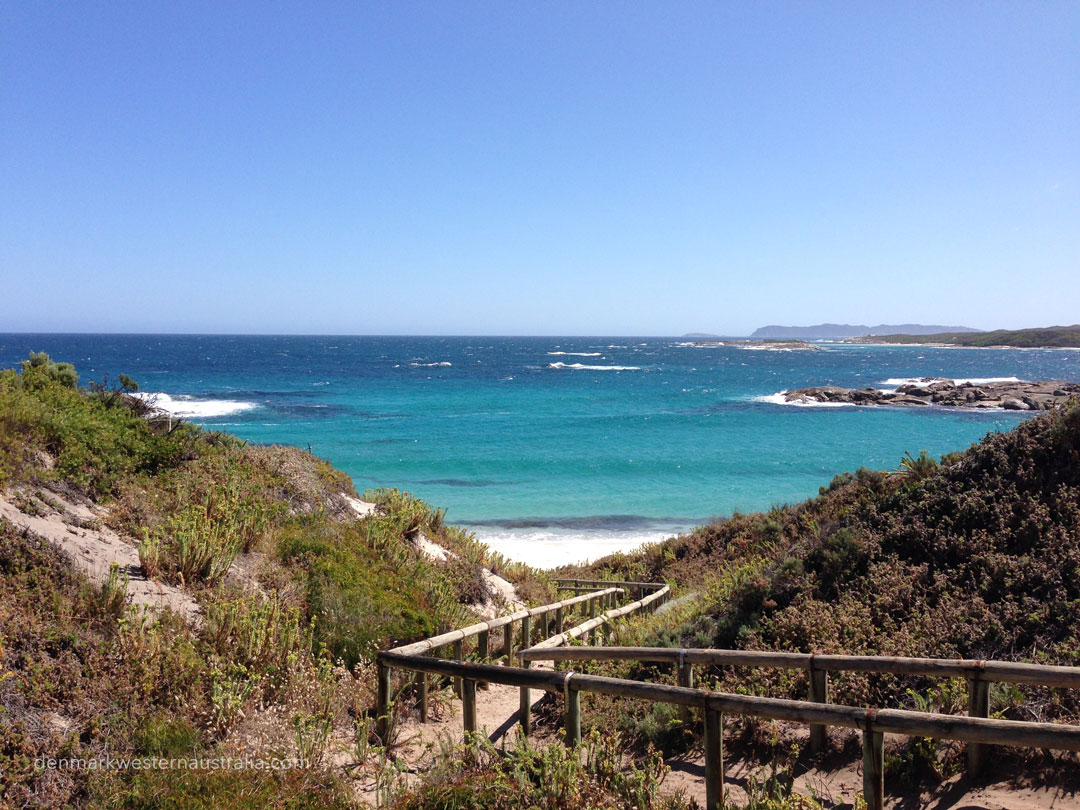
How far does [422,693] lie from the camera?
259 inches

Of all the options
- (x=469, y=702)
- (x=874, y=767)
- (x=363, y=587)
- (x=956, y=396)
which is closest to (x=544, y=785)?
(x=469, y=702)

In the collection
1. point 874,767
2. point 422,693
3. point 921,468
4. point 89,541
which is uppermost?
point 921,468

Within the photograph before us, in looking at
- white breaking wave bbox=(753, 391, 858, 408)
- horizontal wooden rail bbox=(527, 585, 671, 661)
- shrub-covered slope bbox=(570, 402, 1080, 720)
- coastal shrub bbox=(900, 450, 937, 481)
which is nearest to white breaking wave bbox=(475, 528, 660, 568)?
horizontal wooden rail bbox=(527, 585, 671, 661)

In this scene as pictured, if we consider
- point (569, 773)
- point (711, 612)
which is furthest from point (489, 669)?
point (711, 612)

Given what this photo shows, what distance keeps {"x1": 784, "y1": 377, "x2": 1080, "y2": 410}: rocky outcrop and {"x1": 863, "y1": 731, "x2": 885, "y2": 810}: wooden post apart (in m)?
64.8

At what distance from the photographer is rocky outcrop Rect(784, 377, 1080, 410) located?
6016cm

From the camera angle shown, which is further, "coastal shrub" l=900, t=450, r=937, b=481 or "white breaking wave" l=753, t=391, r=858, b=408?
"white breaking wave" l=753, t=391, r=858, b=408

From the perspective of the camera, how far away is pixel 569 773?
13.5ft

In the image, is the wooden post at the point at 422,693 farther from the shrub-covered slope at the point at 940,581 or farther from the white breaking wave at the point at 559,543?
the white breaking wave at the point at 559,543

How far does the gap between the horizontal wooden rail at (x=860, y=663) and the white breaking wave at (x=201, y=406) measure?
152 ft

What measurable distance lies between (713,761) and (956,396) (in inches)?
2764

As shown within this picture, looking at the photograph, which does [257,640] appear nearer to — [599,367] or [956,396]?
[956,396]

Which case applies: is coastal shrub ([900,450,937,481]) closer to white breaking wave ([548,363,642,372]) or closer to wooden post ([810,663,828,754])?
wooden post ([810,663,828,754])

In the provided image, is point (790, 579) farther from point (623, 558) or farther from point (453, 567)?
point (623, 558)
